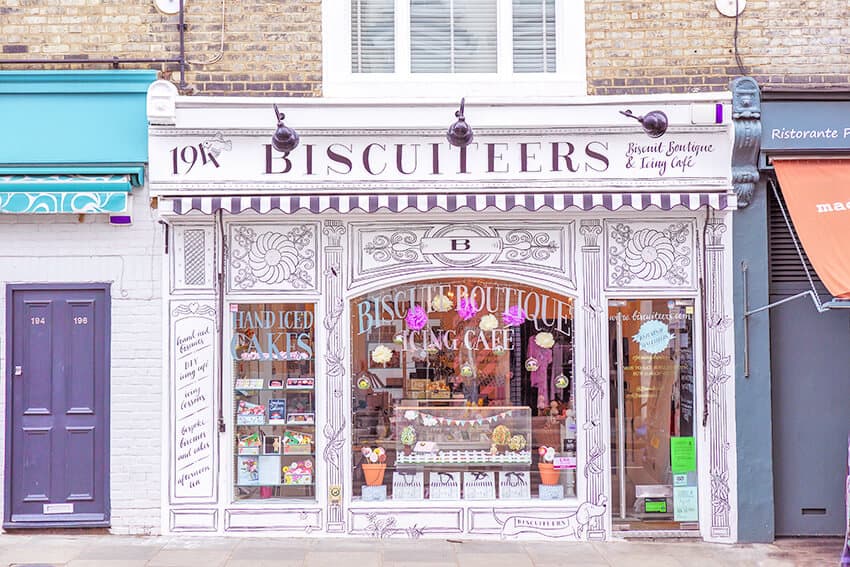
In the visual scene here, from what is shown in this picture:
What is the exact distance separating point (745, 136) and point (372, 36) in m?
3.61

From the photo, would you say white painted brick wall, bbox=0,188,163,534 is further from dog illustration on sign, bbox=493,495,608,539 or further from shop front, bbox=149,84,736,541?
dog illustration on sign, bbox=493,495,608,539

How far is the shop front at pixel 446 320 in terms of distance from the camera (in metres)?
8.33

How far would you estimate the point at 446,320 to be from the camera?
8695 mm

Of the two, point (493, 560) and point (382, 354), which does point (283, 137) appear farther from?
point (493, 560)

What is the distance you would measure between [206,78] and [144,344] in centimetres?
253

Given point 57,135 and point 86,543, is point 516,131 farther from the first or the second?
point 86,543

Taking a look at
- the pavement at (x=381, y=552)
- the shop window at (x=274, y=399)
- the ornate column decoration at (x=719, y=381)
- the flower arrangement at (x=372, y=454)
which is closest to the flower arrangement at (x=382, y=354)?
the shop window at (x=274, y=399)

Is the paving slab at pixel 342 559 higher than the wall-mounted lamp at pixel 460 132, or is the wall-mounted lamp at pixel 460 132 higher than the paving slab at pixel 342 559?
the wall-mounted lamp at pixel 460 132

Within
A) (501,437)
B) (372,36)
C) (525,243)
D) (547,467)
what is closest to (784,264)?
(525,243)

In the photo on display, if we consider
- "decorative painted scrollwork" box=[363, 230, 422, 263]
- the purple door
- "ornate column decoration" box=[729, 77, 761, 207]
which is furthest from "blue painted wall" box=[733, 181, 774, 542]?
the purple door

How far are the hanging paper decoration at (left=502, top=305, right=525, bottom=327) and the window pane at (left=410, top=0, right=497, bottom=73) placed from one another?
7.58 ft

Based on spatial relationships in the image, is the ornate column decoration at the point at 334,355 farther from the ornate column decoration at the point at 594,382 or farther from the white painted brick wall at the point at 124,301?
the ornate column decoration at the point at 594,382

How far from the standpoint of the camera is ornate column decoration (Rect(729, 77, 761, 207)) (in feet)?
26.9

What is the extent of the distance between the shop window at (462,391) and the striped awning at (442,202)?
873 mm
